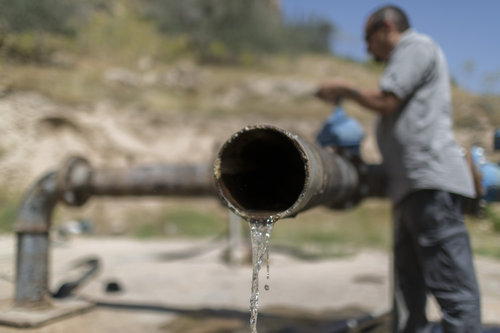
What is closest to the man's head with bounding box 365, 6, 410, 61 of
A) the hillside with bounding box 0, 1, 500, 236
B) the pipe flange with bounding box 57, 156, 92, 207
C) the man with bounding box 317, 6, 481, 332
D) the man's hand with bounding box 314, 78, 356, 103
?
the man with bounding box 317, 6, 481, 332

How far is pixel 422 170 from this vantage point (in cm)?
212

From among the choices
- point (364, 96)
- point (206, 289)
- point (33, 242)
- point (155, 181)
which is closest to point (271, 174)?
point (364, 96)

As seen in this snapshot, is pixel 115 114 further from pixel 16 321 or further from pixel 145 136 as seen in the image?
pixel 16 321

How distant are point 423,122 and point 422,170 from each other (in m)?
0.24

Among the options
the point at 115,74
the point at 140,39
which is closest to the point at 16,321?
the point at 115,74

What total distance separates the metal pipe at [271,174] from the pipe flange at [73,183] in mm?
1781

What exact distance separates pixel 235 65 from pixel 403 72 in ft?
61.8

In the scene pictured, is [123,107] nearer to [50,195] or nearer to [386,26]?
[50,195]

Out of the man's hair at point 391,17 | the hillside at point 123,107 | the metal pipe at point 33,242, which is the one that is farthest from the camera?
the hillside at point 123,107

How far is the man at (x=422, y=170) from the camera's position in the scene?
1993 millimetres

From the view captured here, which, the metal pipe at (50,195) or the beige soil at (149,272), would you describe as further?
the beige soil at (149,272)

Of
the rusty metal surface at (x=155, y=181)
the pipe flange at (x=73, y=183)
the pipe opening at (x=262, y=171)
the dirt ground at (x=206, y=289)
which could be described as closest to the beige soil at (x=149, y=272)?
the dirt ground at (x=206, y=289)

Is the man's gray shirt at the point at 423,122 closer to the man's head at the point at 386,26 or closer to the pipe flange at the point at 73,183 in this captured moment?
the man's head at the point at 386,26

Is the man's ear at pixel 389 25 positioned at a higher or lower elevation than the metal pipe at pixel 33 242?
higher
